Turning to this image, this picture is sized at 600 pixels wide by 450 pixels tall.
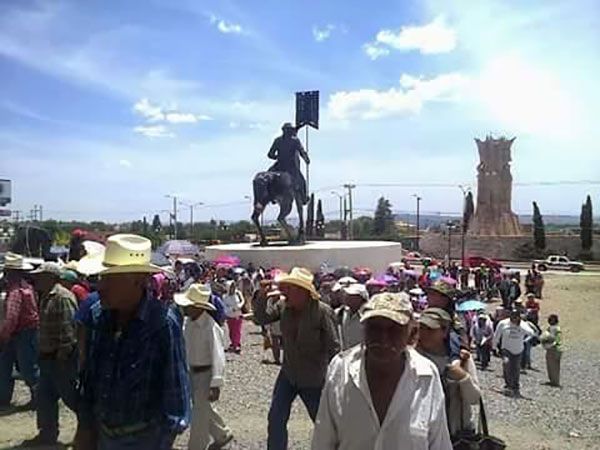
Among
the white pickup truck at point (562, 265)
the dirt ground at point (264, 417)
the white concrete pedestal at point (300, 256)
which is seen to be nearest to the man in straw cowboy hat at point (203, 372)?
the dirt ground at point (264, 417)

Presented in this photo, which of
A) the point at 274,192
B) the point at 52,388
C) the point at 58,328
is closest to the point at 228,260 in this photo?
the point at 274,192

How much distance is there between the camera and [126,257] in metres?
3.29

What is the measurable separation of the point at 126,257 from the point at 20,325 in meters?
4.64

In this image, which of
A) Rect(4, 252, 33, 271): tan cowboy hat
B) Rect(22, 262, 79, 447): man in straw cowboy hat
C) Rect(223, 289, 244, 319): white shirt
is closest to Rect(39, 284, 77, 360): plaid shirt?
Rect(22, 262, 79, 447): man in straw cowboy hat

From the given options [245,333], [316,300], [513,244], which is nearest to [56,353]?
→ [316,300]

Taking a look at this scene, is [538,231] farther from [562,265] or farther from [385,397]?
[385,397]

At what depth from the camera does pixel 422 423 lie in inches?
112

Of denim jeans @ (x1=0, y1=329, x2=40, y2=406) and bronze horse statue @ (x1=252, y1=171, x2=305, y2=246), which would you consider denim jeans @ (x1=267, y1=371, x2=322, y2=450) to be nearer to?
denim jeans @ (x1=0, y1=329, x2=40, y2=406)

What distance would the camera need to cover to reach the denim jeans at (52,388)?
6.10 meters

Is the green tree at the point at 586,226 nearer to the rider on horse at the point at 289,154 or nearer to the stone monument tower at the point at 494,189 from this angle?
the stone monument tower at the point at 494,189

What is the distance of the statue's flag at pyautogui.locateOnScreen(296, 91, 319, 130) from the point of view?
98.5ft

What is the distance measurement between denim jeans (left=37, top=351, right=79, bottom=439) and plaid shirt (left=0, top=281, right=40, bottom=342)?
1.14 meters

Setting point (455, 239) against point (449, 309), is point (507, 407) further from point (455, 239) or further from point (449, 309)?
point (455, 239)

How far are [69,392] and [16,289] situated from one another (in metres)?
1.74
